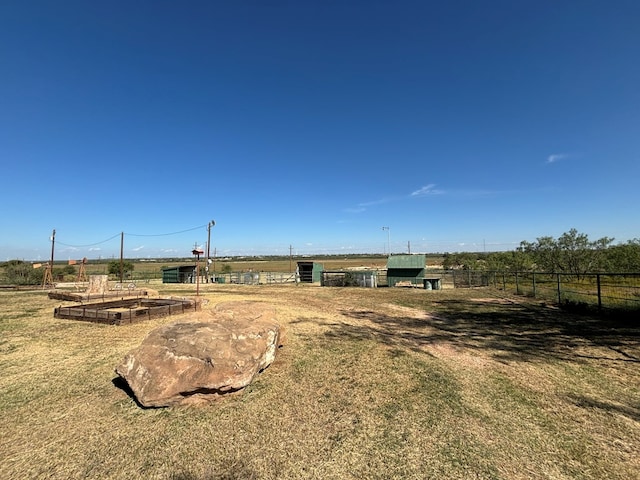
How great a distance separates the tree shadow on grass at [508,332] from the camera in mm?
6625

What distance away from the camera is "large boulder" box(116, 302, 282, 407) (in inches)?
169

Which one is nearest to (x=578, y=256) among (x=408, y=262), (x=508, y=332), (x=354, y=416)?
Result: (x=408, y=262)

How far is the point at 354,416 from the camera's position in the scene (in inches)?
159

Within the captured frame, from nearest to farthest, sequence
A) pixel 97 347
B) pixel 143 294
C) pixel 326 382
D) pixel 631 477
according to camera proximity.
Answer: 1. pixel 631 477
2. pixel 326 382
3. pixel 97 347
4. pixel 143 294

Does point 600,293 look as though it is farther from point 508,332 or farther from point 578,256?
point 578,256

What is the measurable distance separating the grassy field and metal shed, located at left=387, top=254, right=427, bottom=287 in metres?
20.0

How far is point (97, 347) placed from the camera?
6.97 meters

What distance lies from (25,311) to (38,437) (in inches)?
447

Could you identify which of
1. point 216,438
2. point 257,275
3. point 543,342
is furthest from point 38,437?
point 257,275

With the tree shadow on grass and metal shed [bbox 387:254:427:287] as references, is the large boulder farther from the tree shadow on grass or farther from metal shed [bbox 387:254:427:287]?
metal shed [bbox 387:254:427:287]

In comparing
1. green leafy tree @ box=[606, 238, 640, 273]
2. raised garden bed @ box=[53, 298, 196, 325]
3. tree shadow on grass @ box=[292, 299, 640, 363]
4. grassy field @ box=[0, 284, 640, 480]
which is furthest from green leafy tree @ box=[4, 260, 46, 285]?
green leafy tree @ box=[606, 238, 640, 273]

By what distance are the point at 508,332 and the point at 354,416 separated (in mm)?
6456

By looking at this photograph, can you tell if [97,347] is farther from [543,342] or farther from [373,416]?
[543,342]

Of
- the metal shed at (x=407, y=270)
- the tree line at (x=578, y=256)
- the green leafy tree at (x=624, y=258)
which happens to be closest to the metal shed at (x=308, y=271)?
the metal shed at (x=407, y=270)
